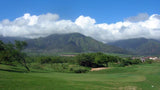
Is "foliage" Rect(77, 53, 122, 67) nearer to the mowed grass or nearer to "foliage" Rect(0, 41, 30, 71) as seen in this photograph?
"foliage" Rect(0, 41, 30, 71)

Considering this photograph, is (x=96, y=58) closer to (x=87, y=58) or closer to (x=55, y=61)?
(x=87, y=58)

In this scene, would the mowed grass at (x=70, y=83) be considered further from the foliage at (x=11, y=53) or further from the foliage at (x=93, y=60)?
the foliage at (x=93, y=60)

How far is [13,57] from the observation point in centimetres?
6850

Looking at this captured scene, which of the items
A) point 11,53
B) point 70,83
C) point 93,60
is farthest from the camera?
point 93,60

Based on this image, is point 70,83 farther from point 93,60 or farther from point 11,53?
point 93,60

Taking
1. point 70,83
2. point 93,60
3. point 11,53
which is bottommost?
point 70,83

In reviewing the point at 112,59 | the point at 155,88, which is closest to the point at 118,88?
the point at 155,88

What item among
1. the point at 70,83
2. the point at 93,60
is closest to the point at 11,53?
the point at 70,83

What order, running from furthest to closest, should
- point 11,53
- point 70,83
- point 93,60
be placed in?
1. point 93,60
2. point 11,53
3. point 70,83

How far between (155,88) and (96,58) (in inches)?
3391

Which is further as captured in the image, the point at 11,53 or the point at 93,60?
the point at 93,60

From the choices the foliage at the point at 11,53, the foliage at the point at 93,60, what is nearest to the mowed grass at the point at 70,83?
the foliage at the point at 11,53

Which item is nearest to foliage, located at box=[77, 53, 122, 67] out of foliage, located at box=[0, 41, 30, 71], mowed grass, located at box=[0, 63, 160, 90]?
foliage, located at box=[0, 41, 30, 71]

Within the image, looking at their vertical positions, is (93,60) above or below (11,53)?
below
